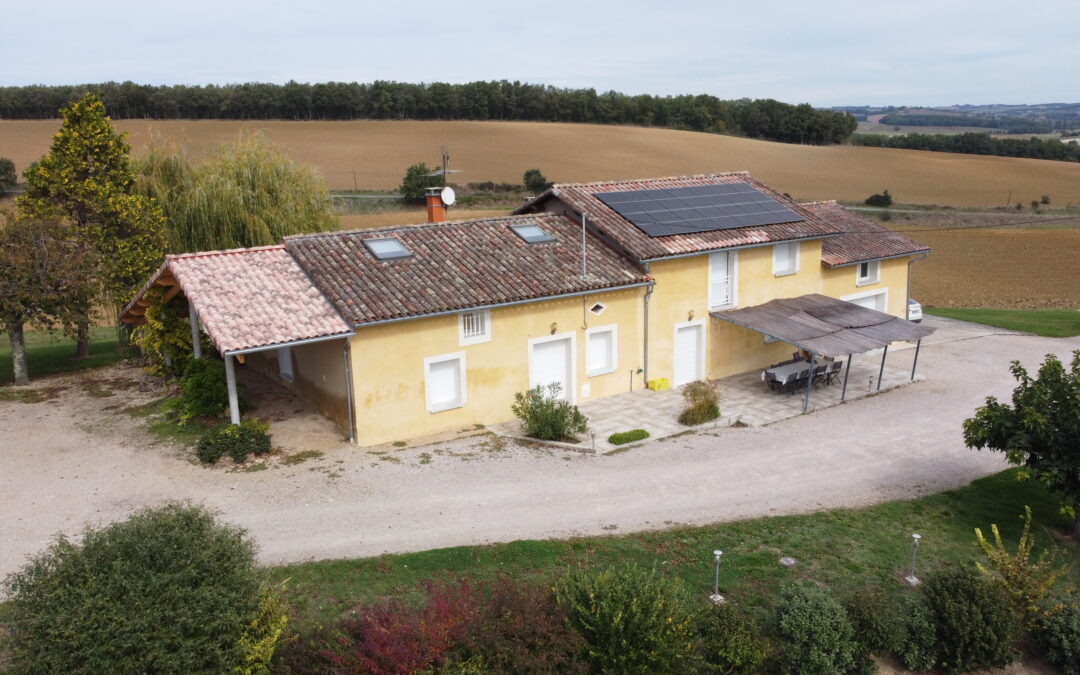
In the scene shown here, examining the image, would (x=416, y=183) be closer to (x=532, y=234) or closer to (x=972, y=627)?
(x=532, y=234)

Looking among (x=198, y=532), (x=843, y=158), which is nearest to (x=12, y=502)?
(x=198, y=532)

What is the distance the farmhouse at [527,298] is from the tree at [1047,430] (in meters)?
5.40

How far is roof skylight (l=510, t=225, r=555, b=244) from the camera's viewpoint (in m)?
21.2

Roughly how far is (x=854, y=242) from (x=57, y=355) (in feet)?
88.0

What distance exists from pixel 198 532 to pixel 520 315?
10738mm

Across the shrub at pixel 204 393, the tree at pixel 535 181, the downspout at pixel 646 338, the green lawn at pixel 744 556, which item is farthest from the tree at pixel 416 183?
the green lawn at pixel 744 556

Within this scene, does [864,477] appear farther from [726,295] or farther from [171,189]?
[171,189]

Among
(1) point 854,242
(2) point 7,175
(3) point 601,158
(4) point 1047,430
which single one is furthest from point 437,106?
(4) point 1047,430

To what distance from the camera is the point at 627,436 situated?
1792 cm

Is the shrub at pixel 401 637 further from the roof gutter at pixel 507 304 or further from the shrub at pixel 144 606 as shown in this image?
the roof gutter at pixel 507 304

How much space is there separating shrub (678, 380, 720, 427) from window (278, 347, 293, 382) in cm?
1018

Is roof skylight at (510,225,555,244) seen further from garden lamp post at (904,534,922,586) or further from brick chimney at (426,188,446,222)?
garden lamp post at (904,534,922,586)

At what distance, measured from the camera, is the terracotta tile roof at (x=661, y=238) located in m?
21.1

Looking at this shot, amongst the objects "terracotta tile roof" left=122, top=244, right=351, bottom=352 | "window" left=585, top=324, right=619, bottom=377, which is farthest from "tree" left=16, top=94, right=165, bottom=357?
"window" left=585, top=324, right=619, bottom=377
